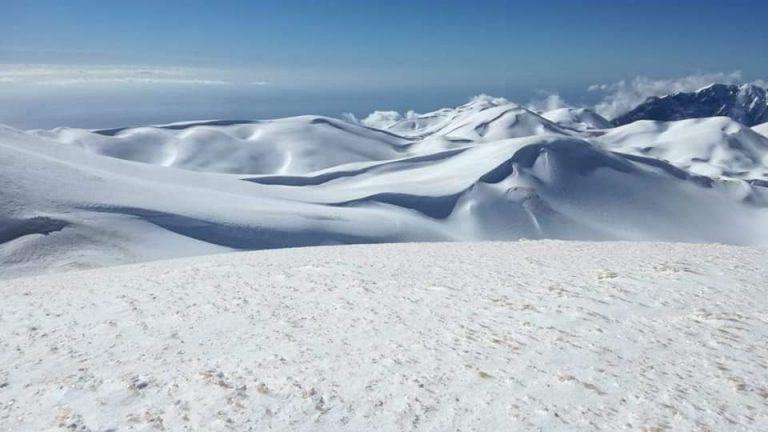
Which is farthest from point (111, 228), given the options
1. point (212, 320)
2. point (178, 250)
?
point (212, 320)

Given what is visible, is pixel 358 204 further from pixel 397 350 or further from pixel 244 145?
pixel 244 145

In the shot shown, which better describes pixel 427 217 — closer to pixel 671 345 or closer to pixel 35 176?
pixel 35 176

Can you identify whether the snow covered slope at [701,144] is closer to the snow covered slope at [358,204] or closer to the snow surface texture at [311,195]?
the snow surface texture at [311,195]

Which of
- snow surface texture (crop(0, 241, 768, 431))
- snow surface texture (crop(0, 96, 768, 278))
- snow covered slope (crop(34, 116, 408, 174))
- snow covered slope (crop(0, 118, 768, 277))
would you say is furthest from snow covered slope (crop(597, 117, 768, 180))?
snow surface texture (crop(0, 241, 768, 431))

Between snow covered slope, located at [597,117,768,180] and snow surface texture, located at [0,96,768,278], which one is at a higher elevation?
snow surface texture, located at [0,96,768,278]

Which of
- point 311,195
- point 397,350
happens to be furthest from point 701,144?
point 397,350

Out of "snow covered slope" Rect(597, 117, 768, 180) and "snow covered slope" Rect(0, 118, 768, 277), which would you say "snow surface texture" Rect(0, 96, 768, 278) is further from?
"snow covered slope" Rect(597, 117, 768, 180)
